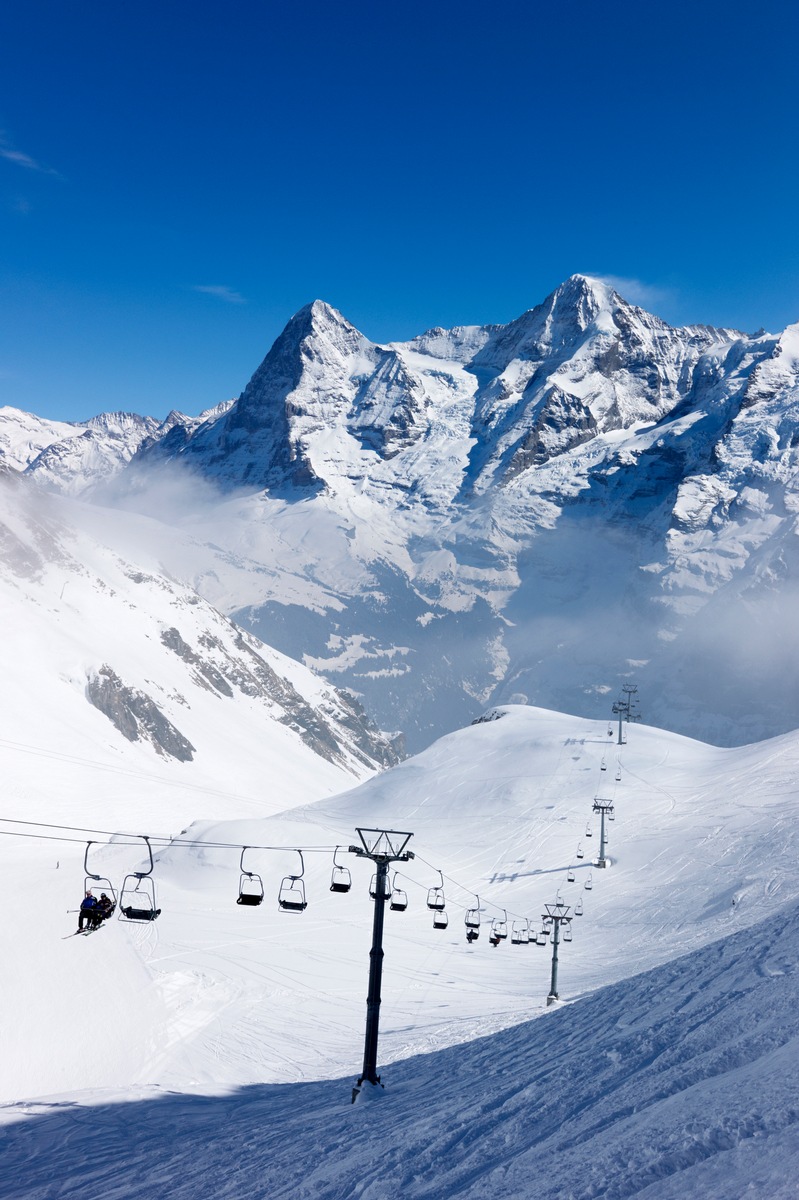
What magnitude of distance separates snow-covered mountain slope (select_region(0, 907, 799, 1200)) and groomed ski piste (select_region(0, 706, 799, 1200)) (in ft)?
0.24

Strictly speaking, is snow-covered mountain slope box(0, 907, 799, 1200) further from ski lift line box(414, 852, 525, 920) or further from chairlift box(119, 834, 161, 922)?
ski lift line box(414, 852, 525, 920)

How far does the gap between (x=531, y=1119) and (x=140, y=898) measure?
156 feet

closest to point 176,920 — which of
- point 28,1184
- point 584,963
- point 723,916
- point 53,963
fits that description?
point 53,963

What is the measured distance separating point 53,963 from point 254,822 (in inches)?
1476

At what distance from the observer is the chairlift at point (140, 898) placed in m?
23.1

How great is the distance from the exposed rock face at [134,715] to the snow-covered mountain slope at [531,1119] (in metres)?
161

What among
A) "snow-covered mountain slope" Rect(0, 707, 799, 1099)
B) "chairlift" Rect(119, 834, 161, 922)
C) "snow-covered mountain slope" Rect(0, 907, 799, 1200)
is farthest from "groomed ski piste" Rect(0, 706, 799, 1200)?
"chairlift" Rect(119, 834, 161, 922)

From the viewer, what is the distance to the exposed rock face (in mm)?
184312

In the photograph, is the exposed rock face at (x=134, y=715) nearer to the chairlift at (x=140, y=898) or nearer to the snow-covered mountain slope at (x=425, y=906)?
the snow-covered mountain slope at (x=425, y=906)

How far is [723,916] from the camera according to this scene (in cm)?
5203

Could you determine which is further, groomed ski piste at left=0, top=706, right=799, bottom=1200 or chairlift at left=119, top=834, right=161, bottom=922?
chairlift at left=119, top=834, right=161, bottom=922

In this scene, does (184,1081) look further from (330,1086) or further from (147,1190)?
(147,1190)

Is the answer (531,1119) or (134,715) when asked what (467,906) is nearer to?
(531,1119)

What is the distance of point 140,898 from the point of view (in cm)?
5916
